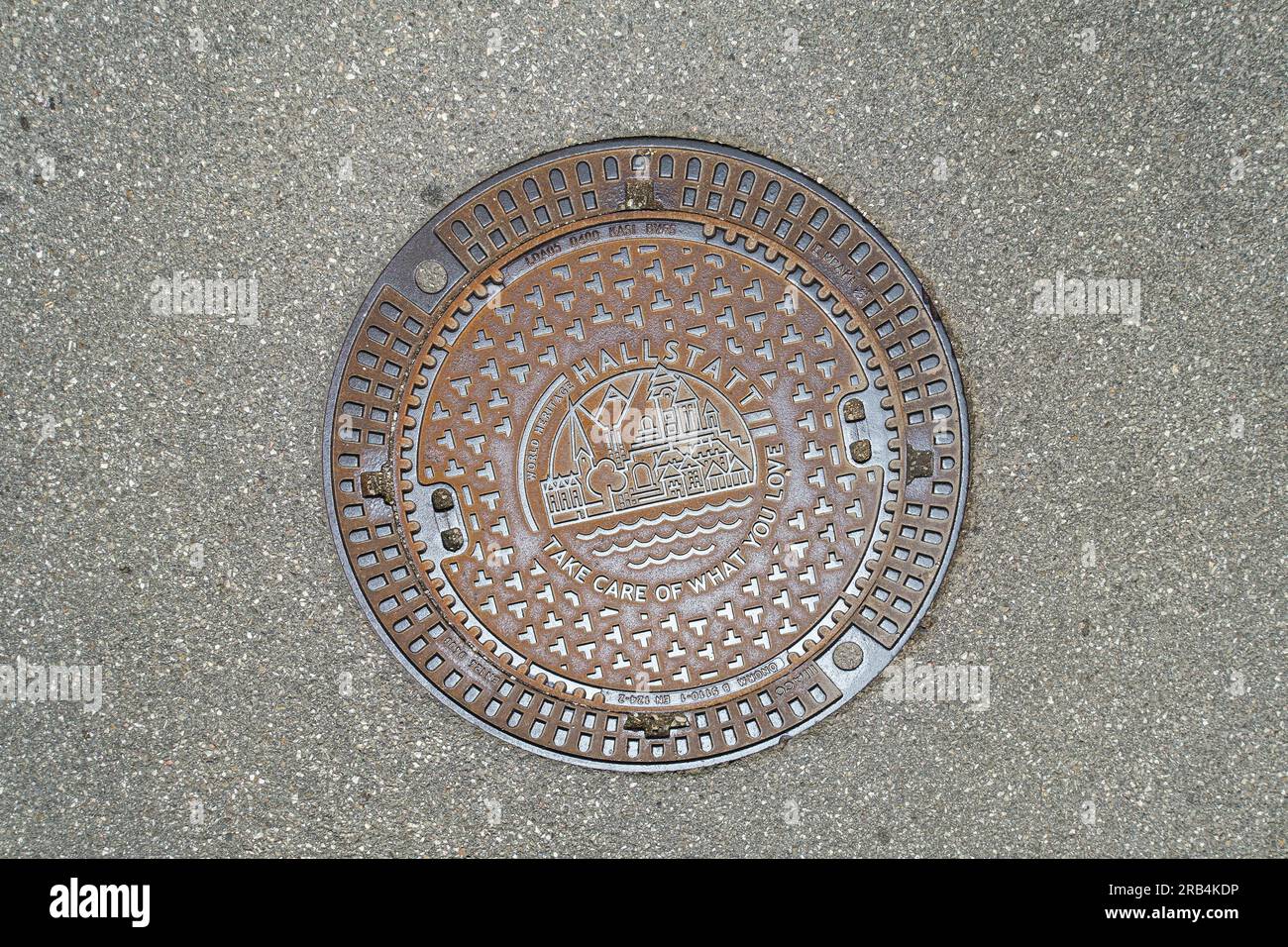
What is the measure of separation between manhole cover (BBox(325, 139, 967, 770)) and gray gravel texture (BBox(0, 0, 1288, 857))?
0.10m

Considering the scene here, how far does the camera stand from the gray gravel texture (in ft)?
5.91

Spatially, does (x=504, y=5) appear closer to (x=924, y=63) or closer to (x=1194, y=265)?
(x=924, y=63)

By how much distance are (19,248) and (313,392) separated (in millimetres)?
925

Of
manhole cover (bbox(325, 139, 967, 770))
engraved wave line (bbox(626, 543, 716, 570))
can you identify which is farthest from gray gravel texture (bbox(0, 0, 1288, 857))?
engraved wave line (bbox(626, 543, 716, 570))

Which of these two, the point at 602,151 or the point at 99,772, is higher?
the point at 602,151

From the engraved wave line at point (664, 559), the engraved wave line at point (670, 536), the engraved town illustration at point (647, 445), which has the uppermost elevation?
the engraved town illustration at point (647, 445)

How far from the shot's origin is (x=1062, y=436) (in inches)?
72.0

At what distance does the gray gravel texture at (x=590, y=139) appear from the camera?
1801mm

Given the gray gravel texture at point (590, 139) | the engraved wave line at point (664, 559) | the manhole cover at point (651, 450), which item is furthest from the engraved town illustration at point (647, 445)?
the gray gravel texture at point (590, 139)

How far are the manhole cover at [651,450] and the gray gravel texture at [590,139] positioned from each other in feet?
0.34

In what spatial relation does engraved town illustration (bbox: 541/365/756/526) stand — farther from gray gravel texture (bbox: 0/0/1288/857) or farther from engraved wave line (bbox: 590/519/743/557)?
gray gravel texture (bbox: 0/0/1288/857)

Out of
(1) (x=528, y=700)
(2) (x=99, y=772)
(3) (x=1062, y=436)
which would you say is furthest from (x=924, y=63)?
(2) (x=99, y=772)

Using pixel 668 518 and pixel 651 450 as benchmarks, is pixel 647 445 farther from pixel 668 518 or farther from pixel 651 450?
pixel 668 518

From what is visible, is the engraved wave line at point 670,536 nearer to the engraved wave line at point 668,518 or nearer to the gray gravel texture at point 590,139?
the engraved wave line at point 668,518
